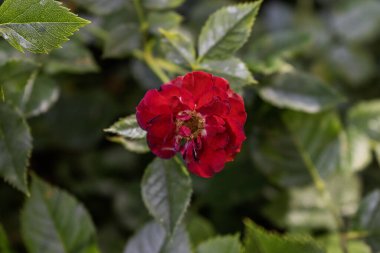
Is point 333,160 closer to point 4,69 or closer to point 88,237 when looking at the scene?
point 88,237

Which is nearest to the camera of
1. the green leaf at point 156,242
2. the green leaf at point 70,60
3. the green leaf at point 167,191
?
the green leaf at point 167,191

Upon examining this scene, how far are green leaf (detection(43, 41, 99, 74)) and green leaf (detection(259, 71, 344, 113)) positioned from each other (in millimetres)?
403

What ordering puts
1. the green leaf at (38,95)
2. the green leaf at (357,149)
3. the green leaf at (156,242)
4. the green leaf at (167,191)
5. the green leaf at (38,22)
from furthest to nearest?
the green leaf at (357,149), the green leaf at (38,95), the green leaf at (156,242), the green leaf at (167,191), the green leaf at (38,22)

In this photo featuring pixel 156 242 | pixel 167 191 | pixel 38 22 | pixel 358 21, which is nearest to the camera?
pixel 38 22

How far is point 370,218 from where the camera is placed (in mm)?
1060

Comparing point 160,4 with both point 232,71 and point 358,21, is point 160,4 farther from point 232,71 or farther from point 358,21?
point 358,21

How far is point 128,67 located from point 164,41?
2.15ft

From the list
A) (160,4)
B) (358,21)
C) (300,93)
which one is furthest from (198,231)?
(358,21)

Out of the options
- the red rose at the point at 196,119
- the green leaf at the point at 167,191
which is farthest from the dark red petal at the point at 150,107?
the green leaf at the point at 167,191

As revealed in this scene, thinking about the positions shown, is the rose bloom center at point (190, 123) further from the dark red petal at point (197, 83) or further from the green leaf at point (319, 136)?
the green leaf at point (319, 136)

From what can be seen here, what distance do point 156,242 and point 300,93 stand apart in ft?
1.58

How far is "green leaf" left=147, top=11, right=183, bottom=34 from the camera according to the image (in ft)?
3.35

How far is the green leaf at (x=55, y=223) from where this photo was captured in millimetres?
963

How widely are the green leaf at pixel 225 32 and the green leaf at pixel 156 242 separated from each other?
0.32m
